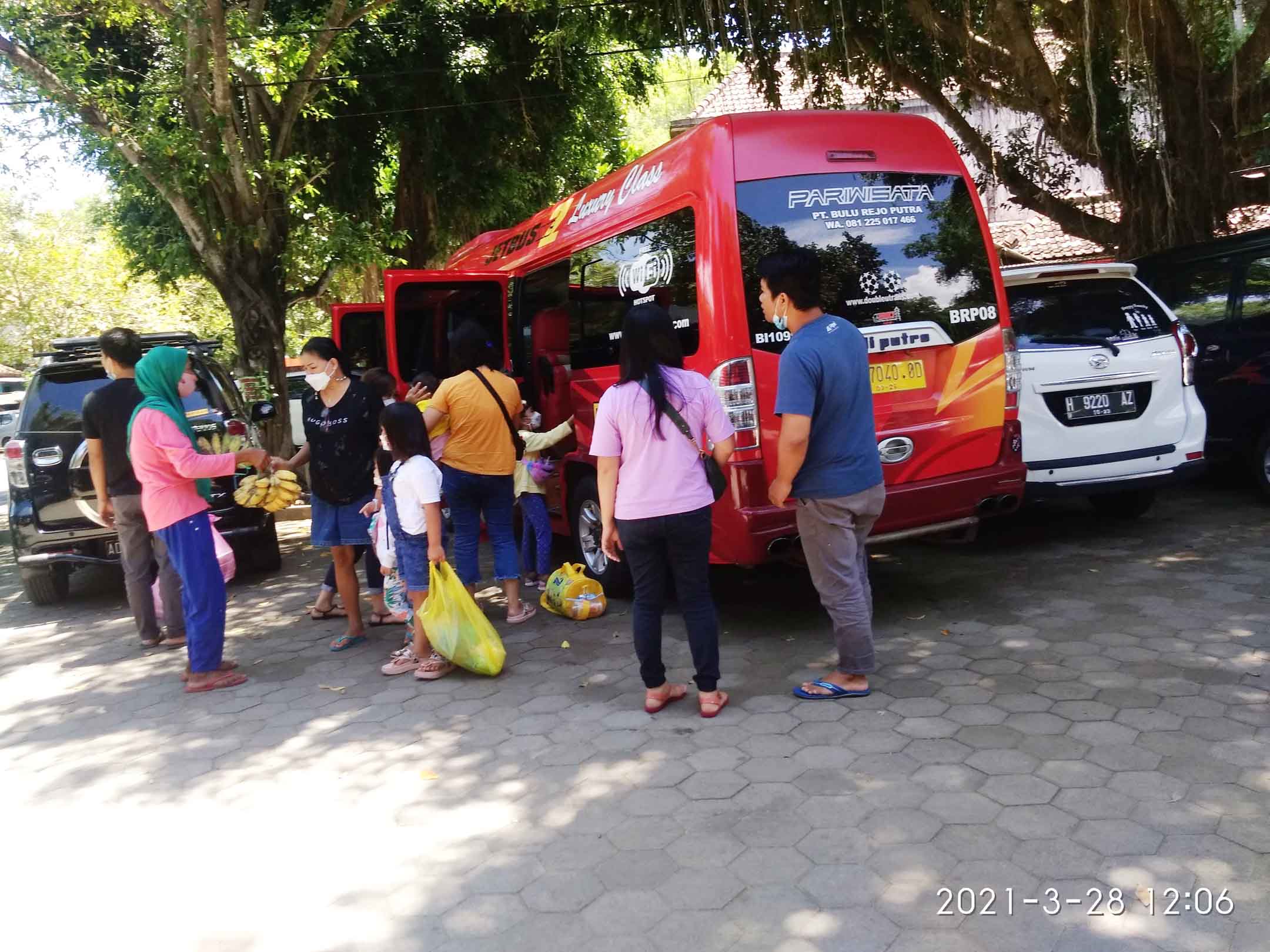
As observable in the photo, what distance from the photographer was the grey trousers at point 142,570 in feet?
19.7

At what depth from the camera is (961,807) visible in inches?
130

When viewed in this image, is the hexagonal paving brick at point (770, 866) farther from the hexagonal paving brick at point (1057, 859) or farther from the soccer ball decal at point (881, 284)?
the soccer ball decal at point (881, 284)

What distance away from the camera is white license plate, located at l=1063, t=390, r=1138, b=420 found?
241 inches

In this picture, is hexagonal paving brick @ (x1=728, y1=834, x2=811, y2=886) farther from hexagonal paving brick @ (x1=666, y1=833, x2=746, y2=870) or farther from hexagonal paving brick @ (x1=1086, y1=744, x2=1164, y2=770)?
hexagonal paving brick @ (x1=1086, y1=744, x2=1164, y2=770)

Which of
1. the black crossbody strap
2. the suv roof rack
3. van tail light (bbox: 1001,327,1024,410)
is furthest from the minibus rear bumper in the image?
the suv roof rack

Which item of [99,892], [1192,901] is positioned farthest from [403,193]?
[1192,901]

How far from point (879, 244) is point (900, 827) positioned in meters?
3.03

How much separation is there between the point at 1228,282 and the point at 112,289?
34.6 m

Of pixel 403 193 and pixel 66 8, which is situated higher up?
pixel 66 8

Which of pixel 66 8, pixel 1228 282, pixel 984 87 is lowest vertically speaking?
pixel 1228 282

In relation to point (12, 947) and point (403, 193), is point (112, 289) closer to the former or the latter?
point (403, 193)

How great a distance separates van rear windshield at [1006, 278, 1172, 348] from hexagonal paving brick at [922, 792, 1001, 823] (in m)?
3.76

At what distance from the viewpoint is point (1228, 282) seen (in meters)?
7.11

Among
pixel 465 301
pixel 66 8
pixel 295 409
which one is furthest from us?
pixel 295 409
